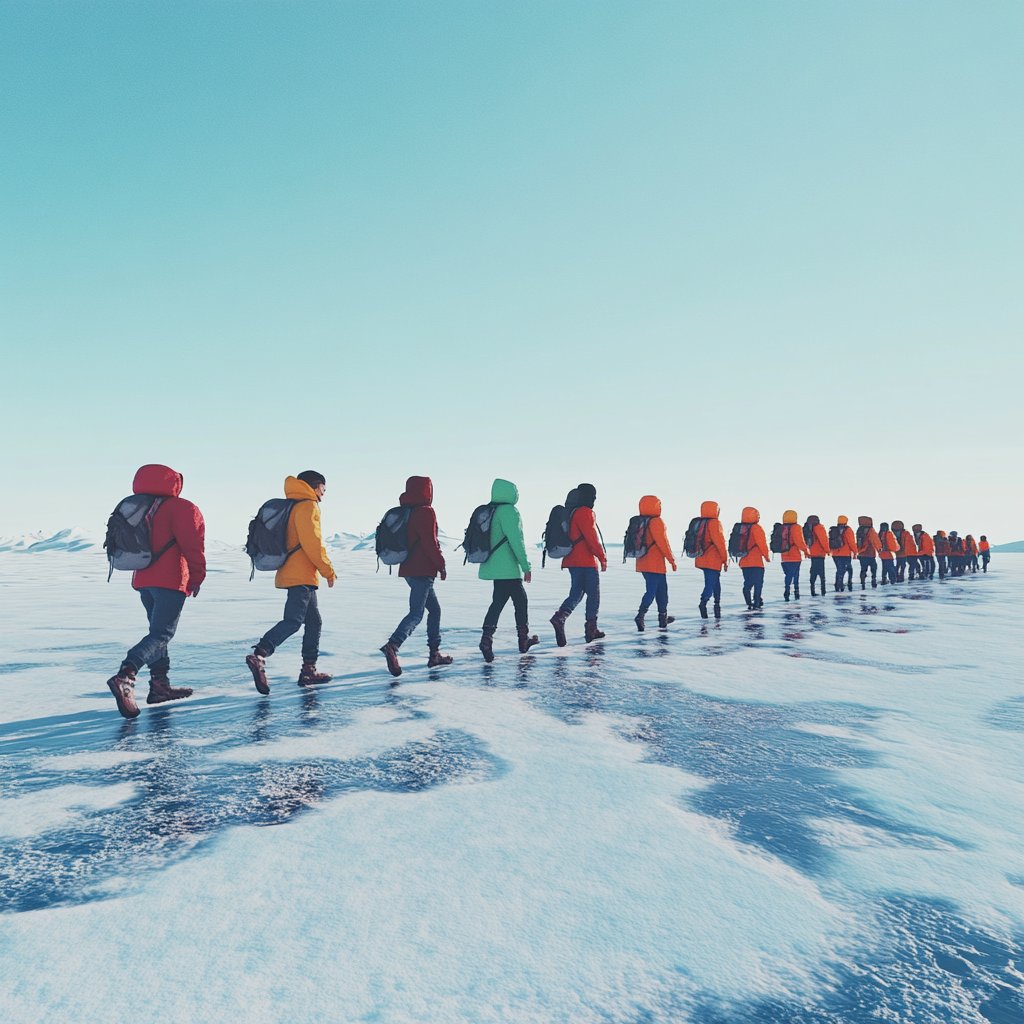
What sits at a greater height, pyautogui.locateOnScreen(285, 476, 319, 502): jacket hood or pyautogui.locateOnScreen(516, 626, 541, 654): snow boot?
pyautogui.locateOnScreen(285, 476, 319, 502): jacket hood

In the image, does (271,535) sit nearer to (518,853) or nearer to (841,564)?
(518,853)

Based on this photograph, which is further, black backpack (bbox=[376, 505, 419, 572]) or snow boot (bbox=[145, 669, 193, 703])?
black backpack (bbox=[376, 505, 419, 572])

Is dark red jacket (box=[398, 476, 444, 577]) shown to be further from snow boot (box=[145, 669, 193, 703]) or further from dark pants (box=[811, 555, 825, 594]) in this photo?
dark pants (box=[811, 555, 825, 594])

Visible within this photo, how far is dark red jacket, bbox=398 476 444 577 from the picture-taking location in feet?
22.0

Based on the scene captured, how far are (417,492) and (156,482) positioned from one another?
2.41 metres

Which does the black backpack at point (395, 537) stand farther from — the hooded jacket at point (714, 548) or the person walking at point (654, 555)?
the hooded jacket at point (714, 548)

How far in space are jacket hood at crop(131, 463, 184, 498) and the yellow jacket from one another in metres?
1.00

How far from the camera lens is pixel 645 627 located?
10.6m

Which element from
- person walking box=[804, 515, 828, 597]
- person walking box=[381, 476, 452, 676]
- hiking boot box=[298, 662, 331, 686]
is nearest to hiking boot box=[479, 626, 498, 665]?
person walking box=[381, 476, 452, 676]

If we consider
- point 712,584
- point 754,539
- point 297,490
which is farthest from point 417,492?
point 754,539

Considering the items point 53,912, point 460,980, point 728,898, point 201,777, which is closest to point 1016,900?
point 728,898

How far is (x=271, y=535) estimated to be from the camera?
6020mm

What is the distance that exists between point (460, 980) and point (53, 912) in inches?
57.9

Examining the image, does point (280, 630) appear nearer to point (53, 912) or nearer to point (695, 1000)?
point (53, 912)
